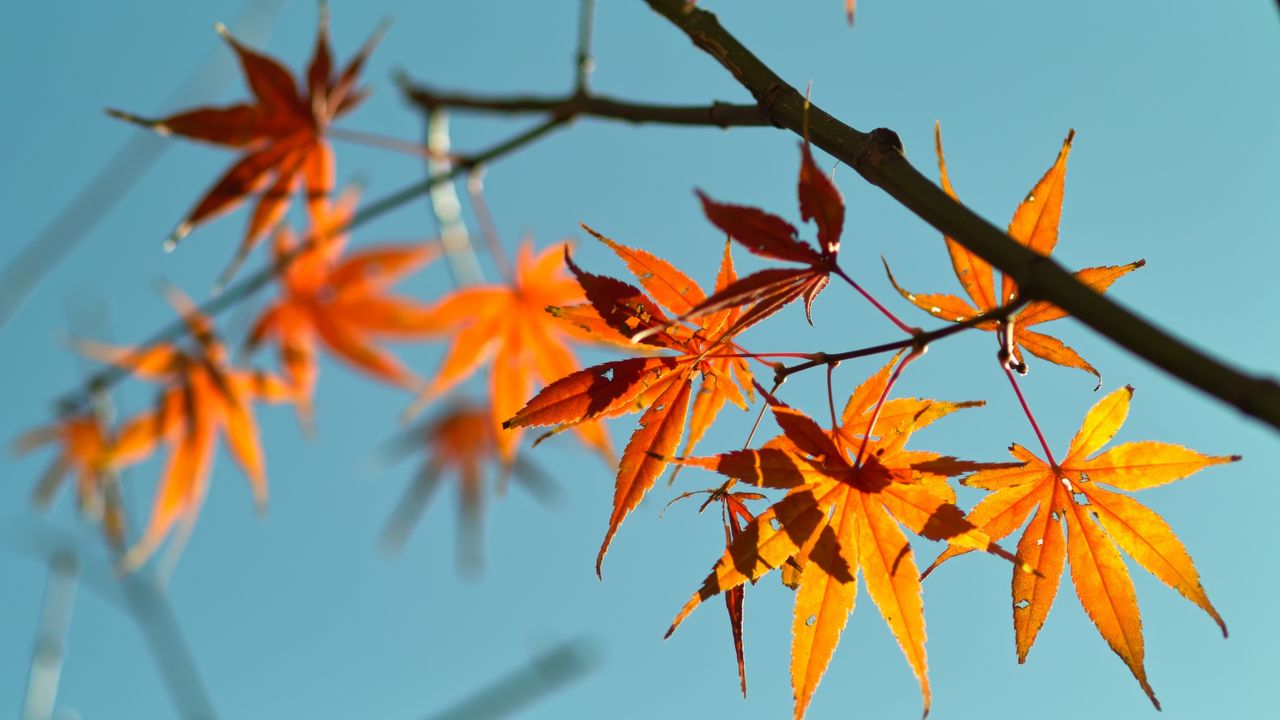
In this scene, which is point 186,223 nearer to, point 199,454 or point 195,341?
point 195,341

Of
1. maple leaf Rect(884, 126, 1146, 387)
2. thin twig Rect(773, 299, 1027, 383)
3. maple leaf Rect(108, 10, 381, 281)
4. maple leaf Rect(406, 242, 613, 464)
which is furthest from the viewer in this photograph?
maple leaf Rect(406, 242, 613, 464)

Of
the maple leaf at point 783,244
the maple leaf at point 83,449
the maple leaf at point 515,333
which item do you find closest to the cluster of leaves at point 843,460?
the maple leaf at point 783,244

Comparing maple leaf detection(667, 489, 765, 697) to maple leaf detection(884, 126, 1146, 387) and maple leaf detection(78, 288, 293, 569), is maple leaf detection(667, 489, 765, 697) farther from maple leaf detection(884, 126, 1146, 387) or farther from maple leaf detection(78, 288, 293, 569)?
maple leaf detection(78, 288, 293, 569)

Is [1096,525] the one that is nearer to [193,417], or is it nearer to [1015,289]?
[1015,289]

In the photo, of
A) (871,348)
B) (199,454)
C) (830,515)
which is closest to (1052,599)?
(830,515)

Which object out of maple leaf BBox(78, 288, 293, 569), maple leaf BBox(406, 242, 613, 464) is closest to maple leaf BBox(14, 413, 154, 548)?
maple leaf BBox(78, 288, 293, 569)

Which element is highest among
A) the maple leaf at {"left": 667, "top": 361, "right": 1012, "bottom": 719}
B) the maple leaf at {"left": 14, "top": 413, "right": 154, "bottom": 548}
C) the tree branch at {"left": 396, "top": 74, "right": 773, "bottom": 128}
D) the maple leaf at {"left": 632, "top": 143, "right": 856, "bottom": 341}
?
the maple leaf at {"left": 14, "top": 413, "right": 154, "bottom": 548}

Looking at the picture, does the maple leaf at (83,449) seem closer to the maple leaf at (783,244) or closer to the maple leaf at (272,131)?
the maple leaf at (272,131)

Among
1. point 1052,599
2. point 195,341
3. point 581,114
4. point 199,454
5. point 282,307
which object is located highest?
point 282,307
